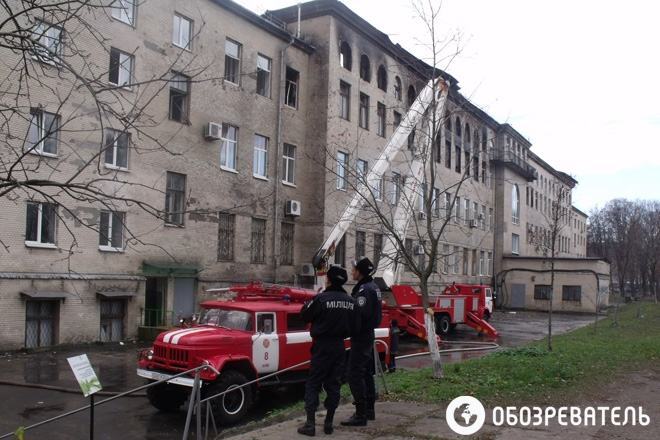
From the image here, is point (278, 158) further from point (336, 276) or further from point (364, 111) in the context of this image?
point (336, 276)

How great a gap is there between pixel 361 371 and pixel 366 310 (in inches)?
28.1

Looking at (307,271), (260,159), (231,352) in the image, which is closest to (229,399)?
(231,352)

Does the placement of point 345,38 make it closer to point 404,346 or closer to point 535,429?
point 404,346

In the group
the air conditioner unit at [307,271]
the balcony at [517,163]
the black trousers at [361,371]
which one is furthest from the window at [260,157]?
the balcony at [517,163]

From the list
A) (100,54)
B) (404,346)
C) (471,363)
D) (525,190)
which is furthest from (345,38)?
(525,190)

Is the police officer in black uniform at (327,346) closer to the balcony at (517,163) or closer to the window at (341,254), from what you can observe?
the window at (341,254)

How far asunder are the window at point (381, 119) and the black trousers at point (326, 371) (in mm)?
28238

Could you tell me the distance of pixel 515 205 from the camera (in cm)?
5888

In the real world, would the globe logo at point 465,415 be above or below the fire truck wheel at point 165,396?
above

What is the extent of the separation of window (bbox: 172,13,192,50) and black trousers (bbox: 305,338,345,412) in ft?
62.0

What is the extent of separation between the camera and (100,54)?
67.1 feet

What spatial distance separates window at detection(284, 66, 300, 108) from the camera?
29500mm

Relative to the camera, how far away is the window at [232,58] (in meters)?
26.0

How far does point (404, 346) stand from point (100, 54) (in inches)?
541
